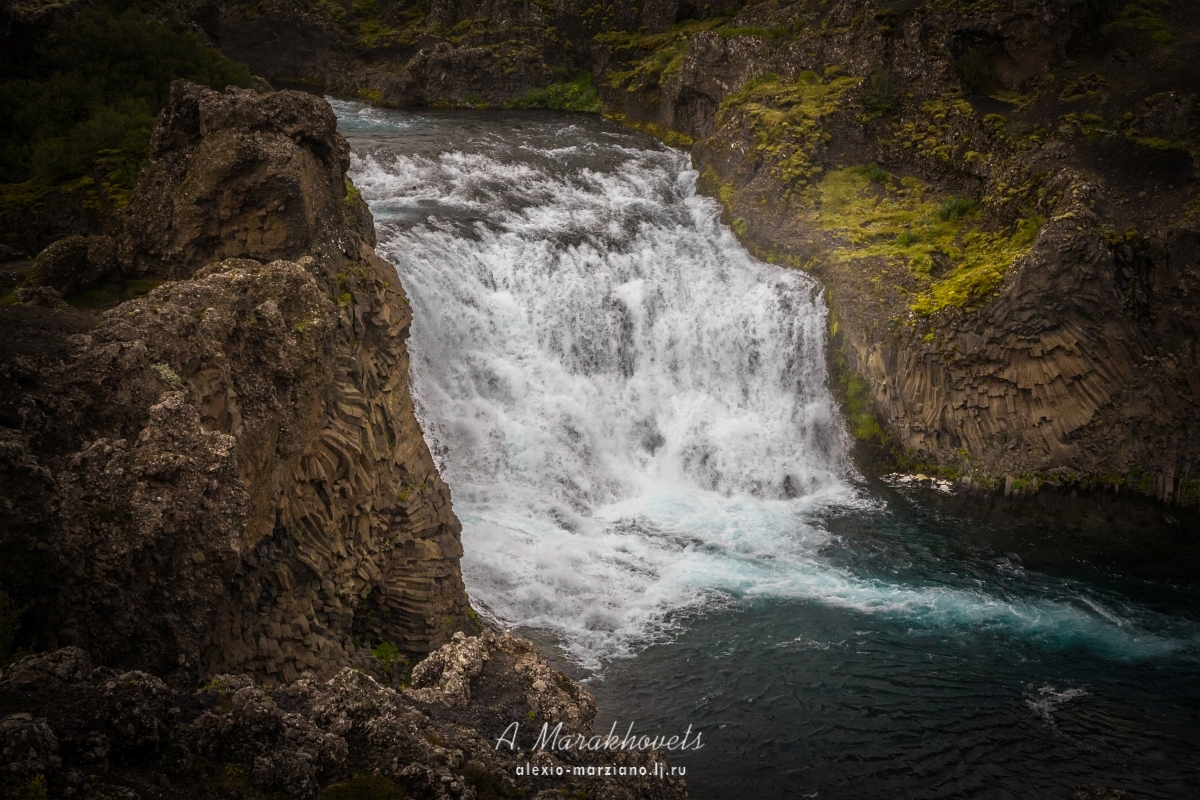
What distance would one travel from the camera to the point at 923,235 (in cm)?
2472

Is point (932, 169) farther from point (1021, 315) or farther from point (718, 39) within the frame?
point (718, 39)

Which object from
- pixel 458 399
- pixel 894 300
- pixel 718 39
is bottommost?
pixel 458 399

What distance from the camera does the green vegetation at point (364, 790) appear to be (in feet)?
23.5

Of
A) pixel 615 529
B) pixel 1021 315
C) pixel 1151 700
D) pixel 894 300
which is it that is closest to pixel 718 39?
pixel 894 300

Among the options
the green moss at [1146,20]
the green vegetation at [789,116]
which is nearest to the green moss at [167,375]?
the green vegetation at [789,116]

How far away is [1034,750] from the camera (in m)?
14.1

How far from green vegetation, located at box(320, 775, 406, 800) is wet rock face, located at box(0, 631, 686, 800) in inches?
2.0

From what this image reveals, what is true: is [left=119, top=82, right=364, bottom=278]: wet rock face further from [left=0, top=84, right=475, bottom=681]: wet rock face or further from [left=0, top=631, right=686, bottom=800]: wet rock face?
[left=0, top=631, right=686, bottom=800]: wet rock face

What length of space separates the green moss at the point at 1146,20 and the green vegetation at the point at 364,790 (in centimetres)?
2793

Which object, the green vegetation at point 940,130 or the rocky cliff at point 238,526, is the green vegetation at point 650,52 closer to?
the green vegetation at point 940,130

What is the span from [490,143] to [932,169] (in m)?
14.7

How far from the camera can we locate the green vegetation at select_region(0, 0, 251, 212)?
17.0 metres

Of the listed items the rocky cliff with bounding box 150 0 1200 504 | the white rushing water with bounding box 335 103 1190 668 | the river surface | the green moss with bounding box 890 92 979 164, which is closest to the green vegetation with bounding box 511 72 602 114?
the rocky cliff with bounding box 150 0 1200 504

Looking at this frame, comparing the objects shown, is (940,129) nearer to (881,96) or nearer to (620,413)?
(881,96)
